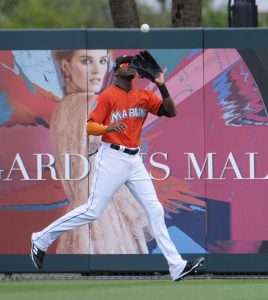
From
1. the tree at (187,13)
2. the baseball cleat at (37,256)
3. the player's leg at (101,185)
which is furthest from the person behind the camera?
the tree at (187,13)

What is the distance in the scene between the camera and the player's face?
12.0m

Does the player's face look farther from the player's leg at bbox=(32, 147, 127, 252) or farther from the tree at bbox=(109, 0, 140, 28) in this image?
the tree at bbox=(109, 0, 140, 28)

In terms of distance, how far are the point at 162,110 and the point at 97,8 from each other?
53.2m

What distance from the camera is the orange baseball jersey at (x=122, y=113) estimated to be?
10508 millimetres

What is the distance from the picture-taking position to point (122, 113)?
34.6ft

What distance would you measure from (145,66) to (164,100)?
0.34m

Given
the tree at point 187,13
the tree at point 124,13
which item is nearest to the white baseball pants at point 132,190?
the tree at point 187,13

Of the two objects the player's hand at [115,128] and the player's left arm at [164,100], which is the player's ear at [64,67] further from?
the player's hand at [115,128]

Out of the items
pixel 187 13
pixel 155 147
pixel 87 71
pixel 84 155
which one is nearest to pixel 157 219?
pixel 155 147

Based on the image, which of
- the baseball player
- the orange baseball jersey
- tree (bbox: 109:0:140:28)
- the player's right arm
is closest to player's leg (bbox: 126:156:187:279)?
the baseball player

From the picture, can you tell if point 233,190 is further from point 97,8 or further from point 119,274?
point 97,8

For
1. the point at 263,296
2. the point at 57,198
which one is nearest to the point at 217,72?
the point at 57,198

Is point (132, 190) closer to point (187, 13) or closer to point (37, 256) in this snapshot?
point (37, 256)

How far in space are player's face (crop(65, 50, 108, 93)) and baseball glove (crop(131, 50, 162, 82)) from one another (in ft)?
4.77
